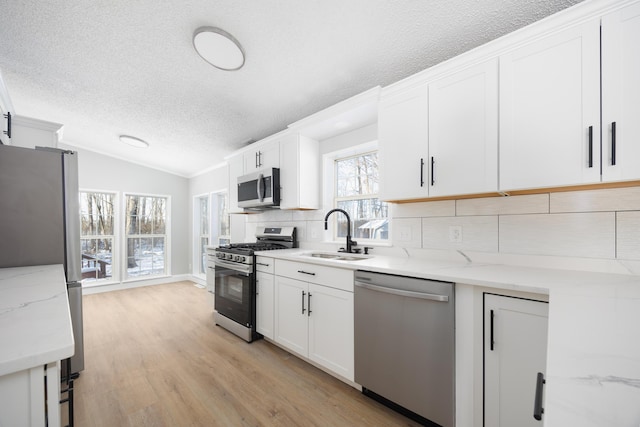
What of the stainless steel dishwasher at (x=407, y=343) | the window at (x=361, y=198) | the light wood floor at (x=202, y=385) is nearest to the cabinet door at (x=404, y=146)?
the window at (x=361, y=198)

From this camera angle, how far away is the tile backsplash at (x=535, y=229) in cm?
136

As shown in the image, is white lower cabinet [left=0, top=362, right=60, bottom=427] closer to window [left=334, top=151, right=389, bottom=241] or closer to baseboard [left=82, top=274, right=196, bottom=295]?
window [left=334, top=151, right=389, bottom=241]

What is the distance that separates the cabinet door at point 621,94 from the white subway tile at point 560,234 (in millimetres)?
385

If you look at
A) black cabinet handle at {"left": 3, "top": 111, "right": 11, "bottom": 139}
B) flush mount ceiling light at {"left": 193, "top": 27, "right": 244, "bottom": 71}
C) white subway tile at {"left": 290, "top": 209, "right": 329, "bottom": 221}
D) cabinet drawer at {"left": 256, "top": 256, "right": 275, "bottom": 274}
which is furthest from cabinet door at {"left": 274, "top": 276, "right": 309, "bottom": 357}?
black cabinet handle at {"left": 3, "top": 111, "right": 11, "bottom": 139}

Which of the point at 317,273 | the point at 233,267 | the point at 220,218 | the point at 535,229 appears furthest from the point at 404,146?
the point at 220,218

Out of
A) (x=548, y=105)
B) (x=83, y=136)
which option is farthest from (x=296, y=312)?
(x=83, y=136)

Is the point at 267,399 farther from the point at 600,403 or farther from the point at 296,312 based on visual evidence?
the point at 600,403

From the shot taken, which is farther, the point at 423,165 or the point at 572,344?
the point at 423,165

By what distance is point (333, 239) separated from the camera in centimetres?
289

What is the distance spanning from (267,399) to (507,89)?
252 cm

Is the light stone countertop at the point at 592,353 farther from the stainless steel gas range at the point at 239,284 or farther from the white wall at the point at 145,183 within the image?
the white wall at the point at 145,183

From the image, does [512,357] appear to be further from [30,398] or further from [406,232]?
[30,398]

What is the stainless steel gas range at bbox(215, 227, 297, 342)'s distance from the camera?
2650 mm

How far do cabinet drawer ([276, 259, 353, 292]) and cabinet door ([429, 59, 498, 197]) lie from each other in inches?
33.8
